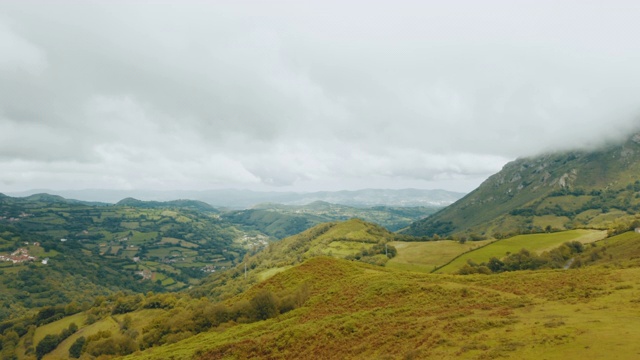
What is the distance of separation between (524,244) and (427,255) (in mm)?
43971

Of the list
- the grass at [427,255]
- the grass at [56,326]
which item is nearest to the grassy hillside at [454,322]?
the grass at [427,255]

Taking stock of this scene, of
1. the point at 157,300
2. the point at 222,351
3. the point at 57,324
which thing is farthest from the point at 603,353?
the point at 57,324

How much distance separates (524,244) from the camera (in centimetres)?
14212

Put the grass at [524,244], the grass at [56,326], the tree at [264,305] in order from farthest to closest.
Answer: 1. the grass at [56,326]
2. the grass at [524,244]
3. the tree at [264,305]

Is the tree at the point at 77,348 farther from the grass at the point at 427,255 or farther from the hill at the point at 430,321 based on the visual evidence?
the grass at the point at 427,255

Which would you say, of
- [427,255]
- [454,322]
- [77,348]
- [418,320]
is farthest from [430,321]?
[427,255]

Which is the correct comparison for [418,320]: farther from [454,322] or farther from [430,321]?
[454,322]

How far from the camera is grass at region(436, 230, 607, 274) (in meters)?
131

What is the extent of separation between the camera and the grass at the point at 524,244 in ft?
430

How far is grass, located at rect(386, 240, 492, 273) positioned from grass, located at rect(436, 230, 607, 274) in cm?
976

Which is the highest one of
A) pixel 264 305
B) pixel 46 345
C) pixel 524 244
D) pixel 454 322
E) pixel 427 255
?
pixel 454 322

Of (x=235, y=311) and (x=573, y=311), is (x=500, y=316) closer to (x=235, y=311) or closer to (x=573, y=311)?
(x=573, y=311)

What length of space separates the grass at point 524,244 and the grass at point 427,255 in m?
9.76

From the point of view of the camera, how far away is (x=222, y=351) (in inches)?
1615
